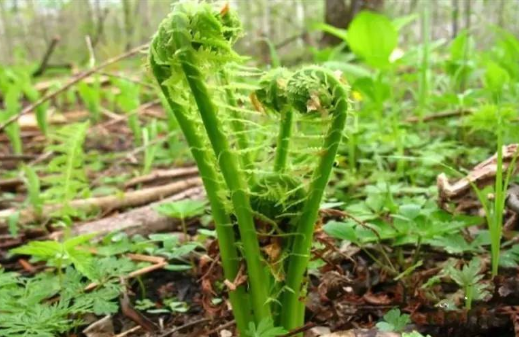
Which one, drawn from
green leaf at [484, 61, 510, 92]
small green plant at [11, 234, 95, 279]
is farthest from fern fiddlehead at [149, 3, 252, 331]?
green leaf at [484, 61, 510, 92]

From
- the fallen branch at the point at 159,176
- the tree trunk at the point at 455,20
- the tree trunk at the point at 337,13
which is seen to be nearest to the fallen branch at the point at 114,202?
the fallen branch at the point at 159,176

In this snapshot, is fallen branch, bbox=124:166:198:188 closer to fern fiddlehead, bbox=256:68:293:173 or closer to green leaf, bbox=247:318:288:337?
fern fiddlehead, bbox=256:68:293:173

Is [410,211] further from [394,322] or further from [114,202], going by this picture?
[114,202]

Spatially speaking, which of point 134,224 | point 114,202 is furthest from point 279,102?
point 114,202

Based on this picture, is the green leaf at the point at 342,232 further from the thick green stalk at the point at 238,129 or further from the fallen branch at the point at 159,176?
the fallen branch at the point at 159,176

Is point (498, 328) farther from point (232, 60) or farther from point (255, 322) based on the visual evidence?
point (232, 60)

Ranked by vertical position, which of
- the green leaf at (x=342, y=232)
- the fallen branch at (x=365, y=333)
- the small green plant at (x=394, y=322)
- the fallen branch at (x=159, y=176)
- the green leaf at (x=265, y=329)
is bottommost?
the fallen branch at (x=159, y=176)

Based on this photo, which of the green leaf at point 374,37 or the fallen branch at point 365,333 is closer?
the fallen branch at point 365,333

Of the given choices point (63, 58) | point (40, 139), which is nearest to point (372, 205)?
point (40, 139)
